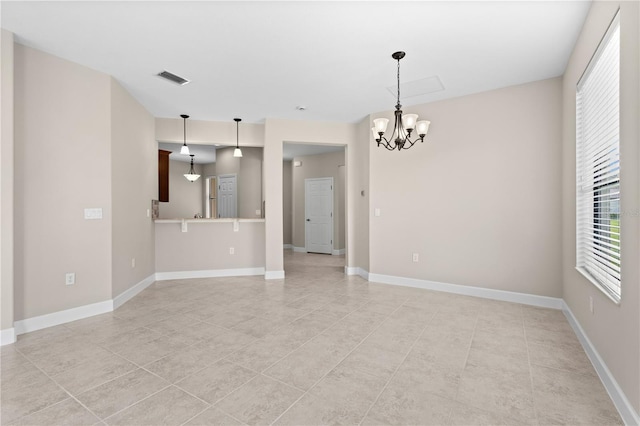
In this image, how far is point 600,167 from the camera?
2416mm

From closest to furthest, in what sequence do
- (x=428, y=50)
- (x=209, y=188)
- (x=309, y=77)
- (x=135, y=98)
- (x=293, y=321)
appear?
(x=428, y=50) < (x=293, y=321) < (x=309, y=77) < (x=135, y=98) < (x=209, y=188)

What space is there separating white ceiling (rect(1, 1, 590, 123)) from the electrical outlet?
2252 mm

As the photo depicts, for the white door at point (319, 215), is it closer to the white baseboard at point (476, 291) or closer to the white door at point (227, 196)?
the white door at point (227, 196)

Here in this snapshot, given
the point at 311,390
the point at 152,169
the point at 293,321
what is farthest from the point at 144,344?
the point at 152,169

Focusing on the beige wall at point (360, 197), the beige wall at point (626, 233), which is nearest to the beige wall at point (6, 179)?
the beige wall at point (360, 197)

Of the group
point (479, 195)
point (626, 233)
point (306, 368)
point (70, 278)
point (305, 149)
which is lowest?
point (306, 368)

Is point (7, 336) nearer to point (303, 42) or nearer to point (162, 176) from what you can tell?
point (162, 176)

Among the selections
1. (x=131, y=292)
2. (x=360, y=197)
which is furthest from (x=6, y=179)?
(x=360, y=197)

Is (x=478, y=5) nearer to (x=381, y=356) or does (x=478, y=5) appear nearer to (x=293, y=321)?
(x=381, y=356)

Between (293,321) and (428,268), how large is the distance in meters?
2.31

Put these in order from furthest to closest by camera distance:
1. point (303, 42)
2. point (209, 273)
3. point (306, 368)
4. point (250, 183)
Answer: point (250, 183), point (209, 273), point (303, 42), point (306, 368)

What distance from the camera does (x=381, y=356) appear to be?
8.11ft

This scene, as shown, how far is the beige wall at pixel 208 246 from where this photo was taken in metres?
5.31

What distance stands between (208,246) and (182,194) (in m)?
5.14
